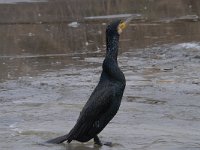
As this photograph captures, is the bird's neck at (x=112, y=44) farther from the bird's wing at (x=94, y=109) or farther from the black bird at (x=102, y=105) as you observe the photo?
the bird's wing at (x=94, y=109)

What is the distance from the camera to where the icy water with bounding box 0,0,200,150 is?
7914 millimetres

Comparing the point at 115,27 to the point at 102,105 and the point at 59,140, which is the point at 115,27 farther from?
the point at 59,140

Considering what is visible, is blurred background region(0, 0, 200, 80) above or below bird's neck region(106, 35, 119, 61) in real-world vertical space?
below

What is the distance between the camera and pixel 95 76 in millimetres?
11508

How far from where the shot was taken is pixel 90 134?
7141 mm

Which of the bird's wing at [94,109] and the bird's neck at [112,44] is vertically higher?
the bird's neck at [112,44]

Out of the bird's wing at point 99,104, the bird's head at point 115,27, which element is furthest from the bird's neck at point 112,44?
the bird's wing at point 99,104

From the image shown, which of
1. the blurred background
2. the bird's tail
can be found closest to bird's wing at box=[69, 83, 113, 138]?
the bird's tail

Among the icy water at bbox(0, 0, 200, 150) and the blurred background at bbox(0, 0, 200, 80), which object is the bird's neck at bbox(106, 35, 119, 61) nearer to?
the icy water at bbox(0, 0, 200, 150)

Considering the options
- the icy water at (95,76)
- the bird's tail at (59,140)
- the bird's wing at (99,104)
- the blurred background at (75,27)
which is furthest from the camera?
the blurred background at (75,27)

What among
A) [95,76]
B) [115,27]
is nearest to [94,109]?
[115,27]

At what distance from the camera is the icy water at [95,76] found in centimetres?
791

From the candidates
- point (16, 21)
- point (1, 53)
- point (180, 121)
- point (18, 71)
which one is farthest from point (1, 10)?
point (180, 121)

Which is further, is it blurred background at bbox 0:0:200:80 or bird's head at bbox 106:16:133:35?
blurred background at bbox 0:0:200:80
